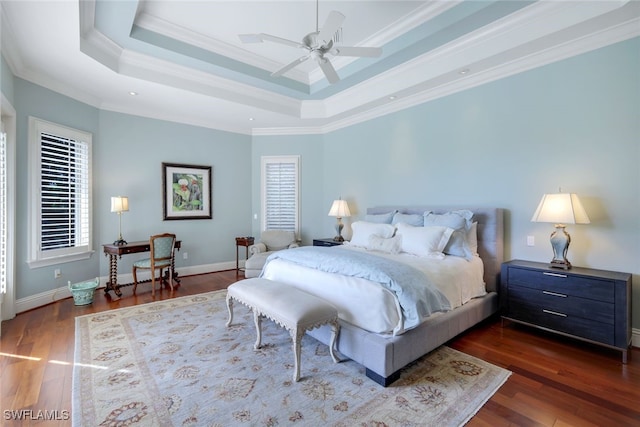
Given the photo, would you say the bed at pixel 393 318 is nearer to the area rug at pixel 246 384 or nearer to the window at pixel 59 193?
the area rug at pixel 246 384

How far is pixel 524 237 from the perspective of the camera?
3.40m

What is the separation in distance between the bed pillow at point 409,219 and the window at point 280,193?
96.4 inches

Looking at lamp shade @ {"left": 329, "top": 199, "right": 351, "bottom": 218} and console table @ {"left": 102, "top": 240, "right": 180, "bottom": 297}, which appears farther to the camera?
lamp shade @ {"left": 329, "top": 199, "right": 351, "bottom": 218}

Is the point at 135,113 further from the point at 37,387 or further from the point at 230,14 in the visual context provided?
the point at 37,387

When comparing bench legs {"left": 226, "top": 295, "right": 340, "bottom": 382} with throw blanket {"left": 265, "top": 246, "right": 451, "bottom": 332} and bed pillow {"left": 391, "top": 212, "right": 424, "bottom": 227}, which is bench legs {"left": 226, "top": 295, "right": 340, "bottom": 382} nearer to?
throw blanket {"left": 265, "top": 246, "right": 451, "bottom": 332}

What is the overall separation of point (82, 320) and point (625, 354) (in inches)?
211

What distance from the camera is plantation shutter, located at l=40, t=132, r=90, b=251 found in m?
3.92

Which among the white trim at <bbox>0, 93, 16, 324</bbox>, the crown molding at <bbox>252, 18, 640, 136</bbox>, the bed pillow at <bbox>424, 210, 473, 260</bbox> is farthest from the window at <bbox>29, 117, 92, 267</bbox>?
the bed pillow at <bbox>424, 210, 473, 260</bbox>

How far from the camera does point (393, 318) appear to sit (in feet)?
7.39

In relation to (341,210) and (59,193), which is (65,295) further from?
(341,210)

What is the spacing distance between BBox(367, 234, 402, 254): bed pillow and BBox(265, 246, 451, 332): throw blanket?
898 mm

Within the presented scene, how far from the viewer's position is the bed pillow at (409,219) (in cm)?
397

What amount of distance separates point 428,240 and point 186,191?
171 inches

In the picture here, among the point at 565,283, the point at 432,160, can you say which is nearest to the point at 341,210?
the point at 432,160
